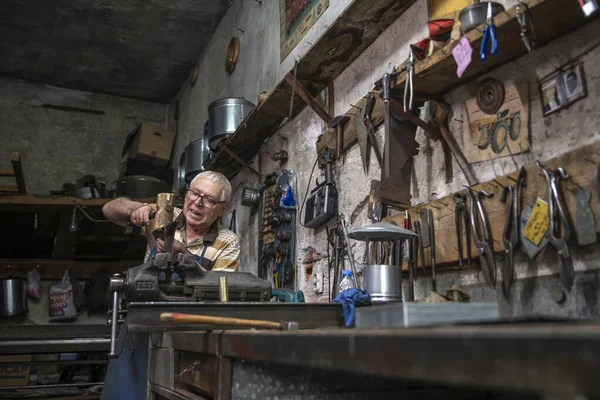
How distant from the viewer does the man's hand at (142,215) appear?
2902 mm

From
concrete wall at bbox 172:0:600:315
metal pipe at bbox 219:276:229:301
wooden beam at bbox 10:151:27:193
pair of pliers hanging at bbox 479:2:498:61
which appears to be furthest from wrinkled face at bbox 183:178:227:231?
wooden beam at bbox 10:151:27:193

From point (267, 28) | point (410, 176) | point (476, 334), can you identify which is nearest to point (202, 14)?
point (267, 28)

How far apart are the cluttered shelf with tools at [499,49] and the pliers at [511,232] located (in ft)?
1.52

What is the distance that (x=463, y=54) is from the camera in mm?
1811

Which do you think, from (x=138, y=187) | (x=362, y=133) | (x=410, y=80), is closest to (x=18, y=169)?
(x=138, y=187)

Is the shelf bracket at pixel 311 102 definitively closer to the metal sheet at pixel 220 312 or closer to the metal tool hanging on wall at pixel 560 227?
the metal sheet at pixel 220 312

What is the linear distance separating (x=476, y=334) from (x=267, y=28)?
4.40 m

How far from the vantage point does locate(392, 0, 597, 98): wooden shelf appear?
1.60 m

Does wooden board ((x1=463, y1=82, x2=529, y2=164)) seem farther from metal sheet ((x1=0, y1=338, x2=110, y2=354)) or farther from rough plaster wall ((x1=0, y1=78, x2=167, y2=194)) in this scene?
rough plaster wall ((x1=0, y1=78, x2=167, y2=194))

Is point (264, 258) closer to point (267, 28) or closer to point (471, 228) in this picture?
point (267, 28)

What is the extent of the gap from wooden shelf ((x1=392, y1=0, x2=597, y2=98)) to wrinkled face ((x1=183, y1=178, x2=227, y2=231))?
1342mm

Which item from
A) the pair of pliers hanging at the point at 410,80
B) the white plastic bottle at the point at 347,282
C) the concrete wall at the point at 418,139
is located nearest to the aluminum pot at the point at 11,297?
the concrete wall at the point at 418,139

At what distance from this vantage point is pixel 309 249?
11.1ft

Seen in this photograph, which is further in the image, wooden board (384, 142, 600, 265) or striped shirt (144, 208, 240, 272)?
striped shirt (144, 208, 240, 272)
